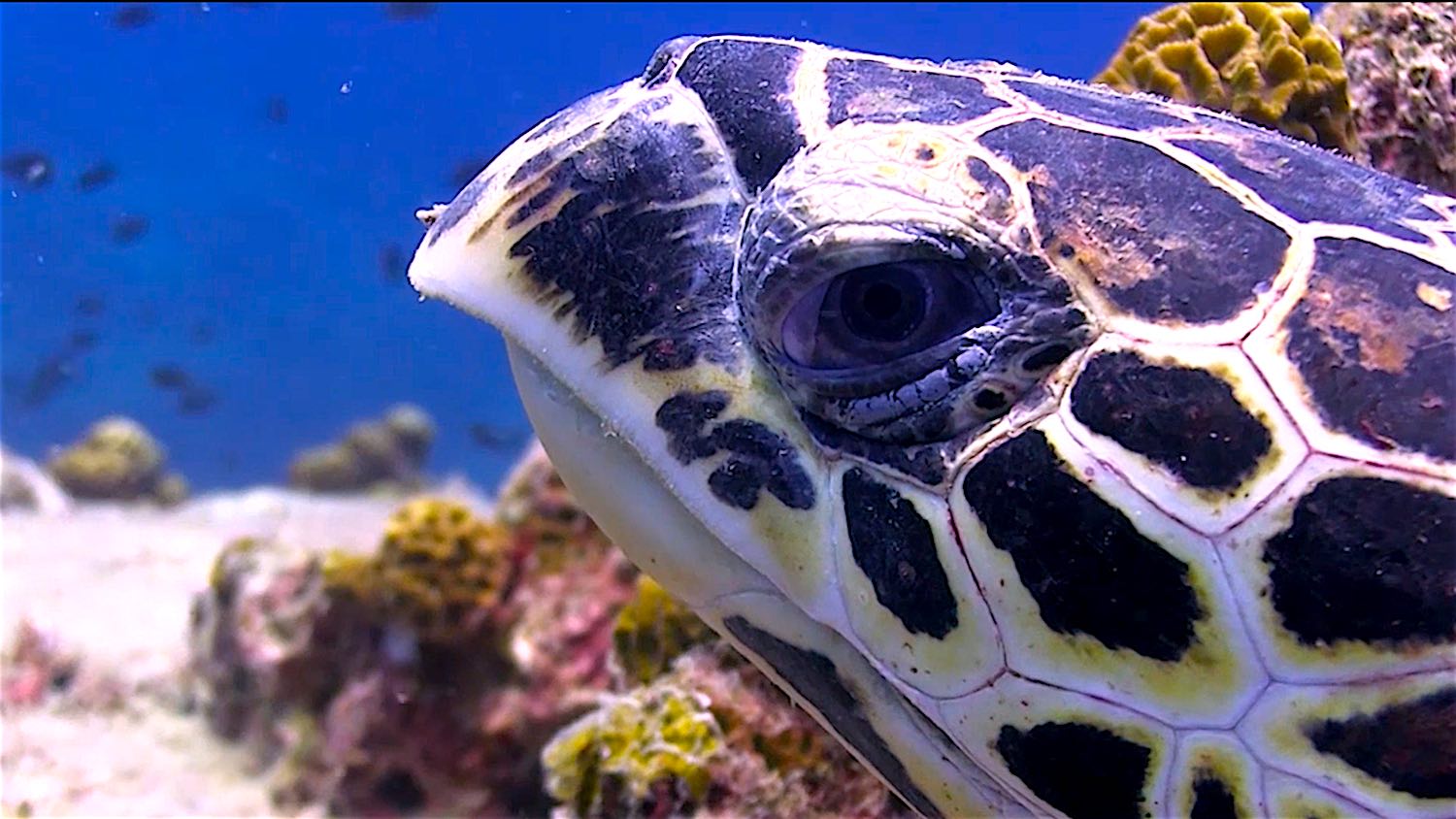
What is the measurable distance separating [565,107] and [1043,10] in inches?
806

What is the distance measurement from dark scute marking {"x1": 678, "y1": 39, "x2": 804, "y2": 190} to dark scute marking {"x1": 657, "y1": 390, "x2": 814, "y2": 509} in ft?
0.92

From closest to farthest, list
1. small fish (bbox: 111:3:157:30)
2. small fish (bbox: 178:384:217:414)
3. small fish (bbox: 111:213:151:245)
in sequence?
small fish (bbox: 111:3:157:30), small fish (bbox: 111:213:151:245), small fish (bbox: 178:384:217:414)

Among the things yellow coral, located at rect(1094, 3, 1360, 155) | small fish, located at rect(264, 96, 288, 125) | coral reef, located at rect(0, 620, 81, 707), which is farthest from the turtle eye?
small fish, located at rect(264, 96, 288, 125)

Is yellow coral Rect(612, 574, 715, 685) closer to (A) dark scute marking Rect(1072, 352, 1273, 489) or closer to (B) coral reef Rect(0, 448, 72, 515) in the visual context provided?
(A) dark scute marking Rect(1072, 352, 1273, 489)

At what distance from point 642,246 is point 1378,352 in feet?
2.60

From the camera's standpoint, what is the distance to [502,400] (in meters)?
43.7

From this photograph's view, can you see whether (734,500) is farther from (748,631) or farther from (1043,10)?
(1043,10)

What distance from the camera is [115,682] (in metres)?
4.40

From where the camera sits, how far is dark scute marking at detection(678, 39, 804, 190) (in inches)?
49.5

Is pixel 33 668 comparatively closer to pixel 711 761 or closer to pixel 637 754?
pixel 637 754

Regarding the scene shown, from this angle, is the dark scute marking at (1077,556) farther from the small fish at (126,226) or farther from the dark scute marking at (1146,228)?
the small fish at (126,226)

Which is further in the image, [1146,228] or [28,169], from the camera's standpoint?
[28,169]

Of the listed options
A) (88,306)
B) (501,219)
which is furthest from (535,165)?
(88,306)

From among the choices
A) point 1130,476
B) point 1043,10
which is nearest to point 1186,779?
point 1130,476
